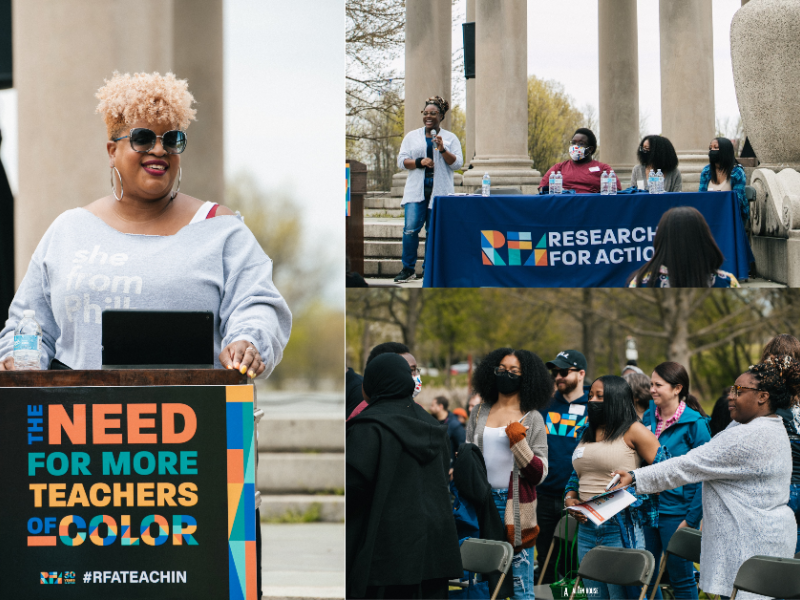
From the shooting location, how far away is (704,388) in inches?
338

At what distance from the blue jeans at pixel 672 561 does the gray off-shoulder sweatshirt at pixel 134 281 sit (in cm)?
342

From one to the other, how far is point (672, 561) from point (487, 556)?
1.20 metres

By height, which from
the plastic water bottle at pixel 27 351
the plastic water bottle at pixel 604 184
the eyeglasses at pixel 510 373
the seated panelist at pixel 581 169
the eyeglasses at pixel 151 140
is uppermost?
the seated panelist at pixel 581 169

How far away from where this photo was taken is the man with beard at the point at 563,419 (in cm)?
585

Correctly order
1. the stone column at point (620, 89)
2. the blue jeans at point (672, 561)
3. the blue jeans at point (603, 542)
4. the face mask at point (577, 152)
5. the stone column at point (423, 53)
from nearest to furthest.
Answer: the blue jeans at point (603, 542) → the blue jeans at point (672, 561) → the stone column at point (423, 53) → the face mask at point (577, 152) → the stone column at point (620, 89)

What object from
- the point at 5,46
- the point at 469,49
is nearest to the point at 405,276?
the point at 469,49

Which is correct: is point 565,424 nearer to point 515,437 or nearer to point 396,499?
point 515,437

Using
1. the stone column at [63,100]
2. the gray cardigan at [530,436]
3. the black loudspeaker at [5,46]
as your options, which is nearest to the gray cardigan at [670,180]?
the gray cardigan at [530,436]

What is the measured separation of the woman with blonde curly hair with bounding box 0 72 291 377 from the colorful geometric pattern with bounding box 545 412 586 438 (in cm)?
328

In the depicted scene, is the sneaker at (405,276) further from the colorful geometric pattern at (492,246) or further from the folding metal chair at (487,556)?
the folding metal chair at (487,556)

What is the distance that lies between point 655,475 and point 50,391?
10.6 feet

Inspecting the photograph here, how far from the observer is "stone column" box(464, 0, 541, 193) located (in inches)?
337

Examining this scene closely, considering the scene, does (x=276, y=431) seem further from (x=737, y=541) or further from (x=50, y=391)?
(x=50, y=391)

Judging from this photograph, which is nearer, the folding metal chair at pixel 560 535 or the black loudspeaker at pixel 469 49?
the folding metal chair at pixel 560 535
